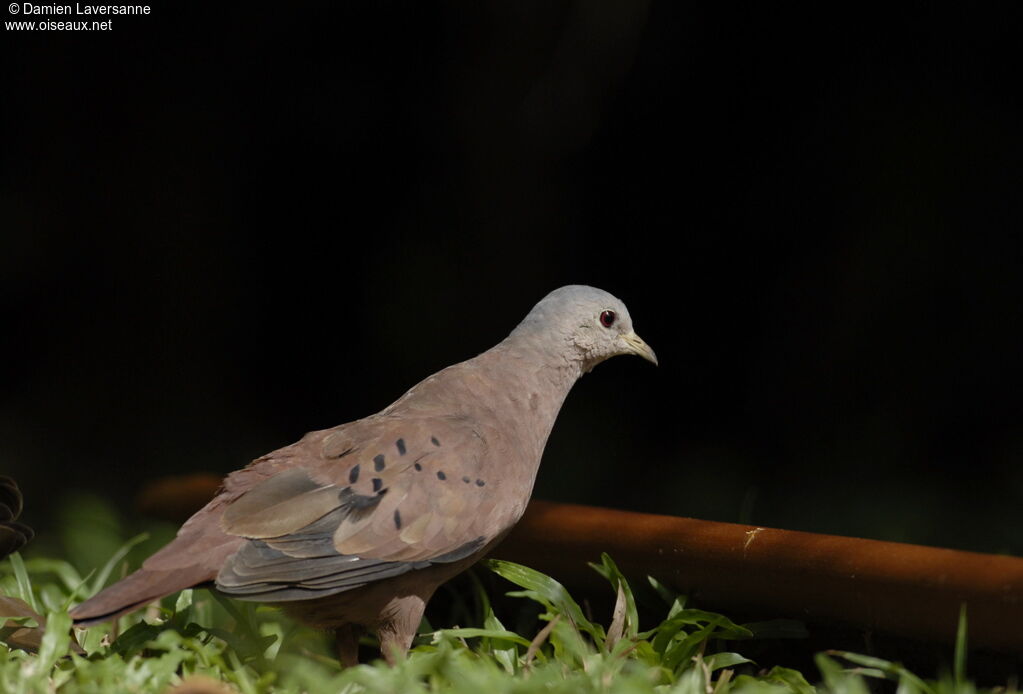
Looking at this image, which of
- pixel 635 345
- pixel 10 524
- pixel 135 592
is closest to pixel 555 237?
pixel 635 345

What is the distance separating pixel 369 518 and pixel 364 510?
0.03 m

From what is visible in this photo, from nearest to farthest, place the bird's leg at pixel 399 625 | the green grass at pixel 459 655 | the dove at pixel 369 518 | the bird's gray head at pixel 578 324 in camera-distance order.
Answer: the green grass at pixel 459 655, the dove at pixel 369 518, the bird's leg at pixel 399 625, the bird's gray head at pixel 578 324

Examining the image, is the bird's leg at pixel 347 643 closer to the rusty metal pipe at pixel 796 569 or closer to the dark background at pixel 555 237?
the rusty metal pipe at pixel 796 569

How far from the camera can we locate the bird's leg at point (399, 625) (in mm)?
2332

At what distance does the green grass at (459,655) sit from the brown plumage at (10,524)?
12cm

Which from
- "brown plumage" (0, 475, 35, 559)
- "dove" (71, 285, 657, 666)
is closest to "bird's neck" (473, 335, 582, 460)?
"dove" (71, 285, 657, 666)

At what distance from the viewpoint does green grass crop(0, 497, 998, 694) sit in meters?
2.03

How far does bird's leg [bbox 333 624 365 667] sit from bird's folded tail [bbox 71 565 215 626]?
0.40m

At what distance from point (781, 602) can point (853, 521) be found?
1.55m

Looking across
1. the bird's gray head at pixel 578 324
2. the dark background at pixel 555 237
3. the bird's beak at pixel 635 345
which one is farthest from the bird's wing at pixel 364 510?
the dark background at pixel 555 237

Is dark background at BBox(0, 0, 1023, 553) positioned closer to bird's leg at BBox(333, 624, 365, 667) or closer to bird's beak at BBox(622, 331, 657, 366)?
bird's beak at BBox(622, 331, 657, 366)

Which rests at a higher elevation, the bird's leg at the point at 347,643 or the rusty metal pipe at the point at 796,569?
the rusty metal pipe at the point at 796,569

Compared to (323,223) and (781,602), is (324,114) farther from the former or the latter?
(781,602)

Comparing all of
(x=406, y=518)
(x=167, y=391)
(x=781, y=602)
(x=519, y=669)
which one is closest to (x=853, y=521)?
(x=781, y=602)
